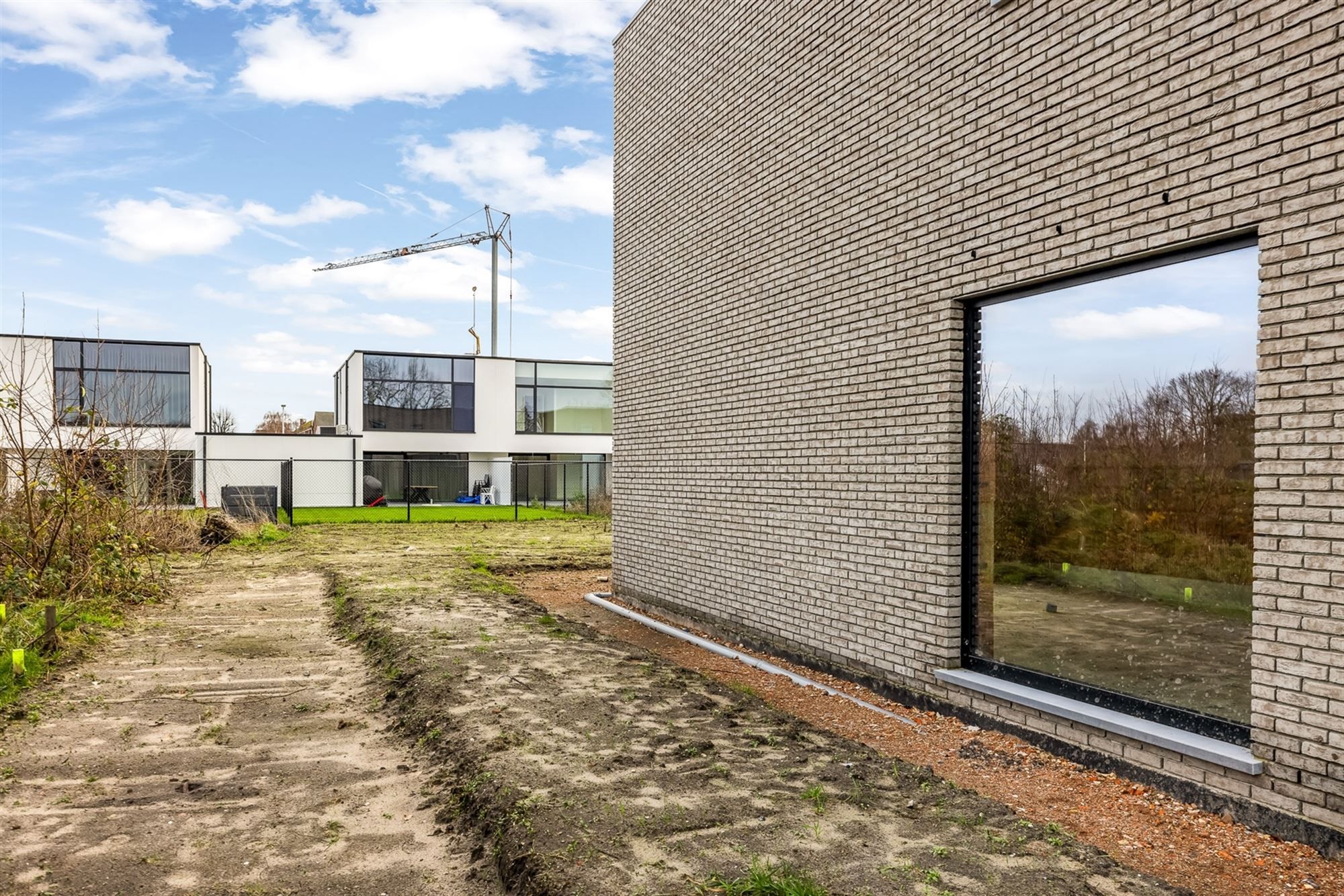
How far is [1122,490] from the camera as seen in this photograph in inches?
189

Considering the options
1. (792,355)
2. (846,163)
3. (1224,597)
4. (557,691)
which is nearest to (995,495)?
(1224,597)

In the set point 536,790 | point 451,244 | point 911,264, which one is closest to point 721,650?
point 536,790

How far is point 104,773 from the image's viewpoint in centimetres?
446

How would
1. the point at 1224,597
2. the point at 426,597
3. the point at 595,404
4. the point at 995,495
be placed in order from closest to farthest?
1. the point at 1224,597
2. the point at 995,495
3. the point at 426,597
4. the point at 595,404

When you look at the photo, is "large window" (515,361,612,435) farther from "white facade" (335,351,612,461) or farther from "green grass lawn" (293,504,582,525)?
"green grass lawn" (293,504,582,525)

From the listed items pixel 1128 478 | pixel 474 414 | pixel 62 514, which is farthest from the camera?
pixel 474 414

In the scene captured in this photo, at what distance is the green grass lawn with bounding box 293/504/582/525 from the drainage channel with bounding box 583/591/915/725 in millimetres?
14602

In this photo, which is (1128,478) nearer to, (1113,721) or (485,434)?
(1113,721)

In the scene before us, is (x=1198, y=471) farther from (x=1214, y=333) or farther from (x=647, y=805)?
(x=647, y=805)

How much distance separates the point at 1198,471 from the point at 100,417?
11394 millimetres

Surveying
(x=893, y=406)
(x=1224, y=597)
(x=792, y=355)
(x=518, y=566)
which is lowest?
(x=518, y=566)

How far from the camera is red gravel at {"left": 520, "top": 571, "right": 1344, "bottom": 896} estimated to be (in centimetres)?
322

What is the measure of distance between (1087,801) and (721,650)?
12.8 feet

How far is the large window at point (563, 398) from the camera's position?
112 feet
